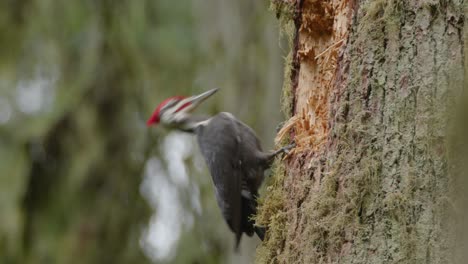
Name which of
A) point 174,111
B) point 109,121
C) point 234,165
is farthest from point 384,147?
point 109,121

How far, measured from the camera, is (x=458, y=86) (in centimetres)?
238

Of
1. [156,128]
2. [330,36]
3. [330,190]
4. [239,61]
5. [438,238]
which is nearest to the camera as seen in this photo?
[438,238]

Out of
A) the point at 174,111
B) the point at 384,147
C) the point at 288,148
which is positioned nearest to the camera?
the point at 384,147

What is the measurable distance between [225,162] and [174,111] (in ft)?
1.67

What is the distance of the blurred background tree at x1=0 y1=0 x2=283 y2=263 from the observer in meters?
5.52

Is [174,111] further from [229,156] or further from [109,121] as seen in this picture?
[109,121]

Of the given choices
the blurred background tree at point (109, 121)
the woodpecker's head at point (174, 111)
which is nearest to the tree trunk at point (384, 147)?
the woodpecker's head at point (174, 111)

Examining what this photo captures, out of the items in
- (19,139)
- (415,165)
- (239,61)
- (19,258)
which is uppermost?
(415,165)

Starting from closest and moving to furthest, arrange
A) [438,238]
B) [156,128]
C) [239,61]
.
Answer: [438,238], [239,61], [156,128]

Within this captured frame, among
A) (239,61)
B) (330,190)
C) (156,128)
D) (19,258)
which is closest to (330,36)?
(330,190)

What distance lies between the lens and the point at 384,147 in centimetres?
251

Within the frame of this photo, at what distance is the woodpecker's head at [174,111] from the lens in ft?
14.9

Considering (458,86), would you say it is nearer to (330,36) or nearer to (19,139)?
(330,36)

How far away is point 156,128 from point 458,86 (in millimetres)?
3594
